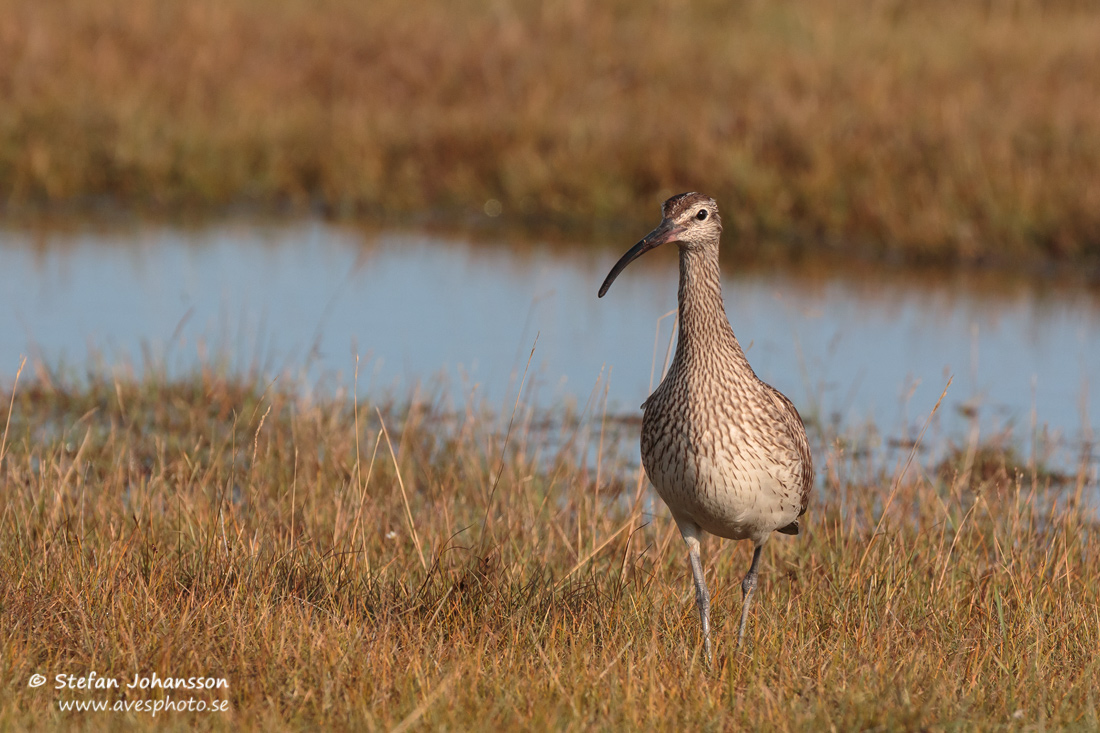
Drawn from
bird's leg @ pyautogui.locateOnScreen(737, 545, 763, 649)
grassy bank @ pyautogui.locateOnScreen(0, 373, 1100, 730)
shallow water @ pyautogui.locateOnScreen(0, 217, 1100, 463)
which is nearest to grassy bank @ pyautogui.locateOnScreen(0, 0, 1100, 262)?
shallow water @ pyautogui.locateOnScreen(0, 217, 1100, 463)

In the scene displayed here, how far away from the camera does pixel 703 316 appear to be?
4875mm

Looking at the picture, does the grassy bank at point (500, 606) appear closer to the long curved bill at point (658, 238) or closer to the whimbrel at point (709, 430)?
the whimbrel at point (709, 430)

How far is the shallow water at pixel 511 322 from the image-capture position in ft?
30.2

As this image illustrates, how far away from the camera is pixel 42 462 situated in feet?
19.3

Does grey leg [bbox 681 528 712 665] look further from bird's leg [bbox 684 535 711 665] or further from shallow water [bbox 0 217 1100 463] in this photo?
shallow water [bbox 0 217 1100 463]

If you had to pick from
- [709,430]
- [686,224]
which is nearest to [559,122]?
[686,224]

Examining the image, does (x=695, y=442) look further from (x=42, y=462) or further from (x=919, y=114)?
(x=919, y=114)

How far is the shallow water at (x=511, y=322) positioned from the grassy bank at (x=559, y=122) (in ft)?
3.64

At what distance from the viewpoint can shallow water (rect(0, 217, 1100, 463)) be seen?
920cm

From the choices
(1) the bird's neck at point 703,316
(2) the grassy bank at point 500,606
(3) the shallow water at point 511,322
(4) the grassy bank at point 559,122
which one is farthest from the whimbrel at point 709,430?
(4) the grassy bank at point 559,122

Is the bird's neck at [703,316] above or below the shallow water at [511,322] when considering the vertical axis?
above

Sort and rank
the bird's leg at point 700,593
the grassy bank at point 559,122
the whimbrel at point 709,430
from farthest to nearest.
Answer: the grassy bank at point 559,122 → the bird's leg at point 700,593 → the whimbrel at point 709,430

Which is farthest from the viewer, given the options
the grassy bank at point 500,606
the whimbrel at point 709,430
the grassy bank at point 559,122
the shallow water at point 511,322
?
the grassy bank at point 559,122

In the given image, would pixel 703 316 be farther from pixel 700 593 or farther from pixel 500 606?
pixel 500 606
